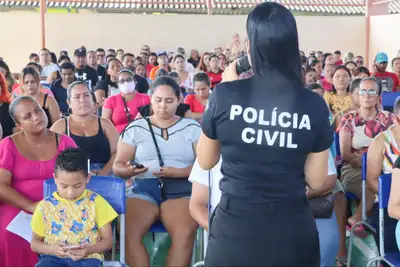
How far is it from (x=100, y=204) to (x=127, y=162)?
0.79 meters

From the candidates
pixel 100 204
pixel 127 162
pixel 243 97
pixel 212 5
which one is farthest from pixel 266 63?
pixel 212 5

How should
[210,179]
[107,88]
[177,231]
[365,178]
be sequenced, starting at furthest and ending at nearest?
[107,88] < [365,178] < [177,231] < [210,179]

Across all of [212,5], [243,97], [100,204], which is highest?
[212,5]

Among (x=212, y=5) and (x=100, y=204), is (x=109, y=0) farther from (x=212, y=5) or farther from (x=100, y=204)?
(x=100, y=204)

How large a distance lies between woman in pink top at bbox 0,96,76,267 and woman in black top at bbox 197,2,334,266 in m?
1.88

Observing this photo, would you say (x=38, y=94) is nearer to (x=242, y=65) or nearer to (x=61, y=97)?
(x=61, y=97)

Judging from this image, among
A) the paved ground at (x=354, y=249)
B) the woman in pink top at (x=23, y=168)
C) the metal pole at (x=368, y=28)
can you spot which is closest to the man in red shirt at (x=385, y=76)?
the paved ground at (x=354, y=249)

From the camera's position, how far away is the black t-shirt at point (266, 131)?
168cm

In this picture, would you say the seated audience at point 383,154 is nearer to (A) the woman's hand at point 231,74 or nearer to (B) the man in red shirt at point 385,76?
(A) the woman's hand at point 231,74

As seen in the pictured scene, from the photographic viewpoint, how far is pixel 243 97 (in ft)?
5.55

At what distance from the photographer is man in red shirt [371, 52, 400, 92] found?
789 centimetres

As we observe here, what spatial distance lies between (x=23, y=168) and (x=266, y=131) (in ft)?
7.00

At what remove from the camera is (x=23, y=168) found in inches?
132

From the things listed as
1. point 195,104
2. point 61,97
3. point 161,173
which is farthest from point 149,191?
point 61,97
